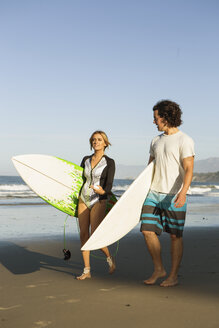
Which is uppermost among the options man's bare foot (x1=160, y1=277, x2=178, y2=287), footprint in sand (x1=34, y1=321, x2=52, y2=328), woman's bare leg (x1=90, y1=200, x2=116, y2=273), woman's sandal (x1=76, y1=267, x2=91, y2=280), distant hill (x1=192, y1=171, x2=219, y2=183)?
woman's bare leg (x1=90, y1=200, x2=116, y2=273)

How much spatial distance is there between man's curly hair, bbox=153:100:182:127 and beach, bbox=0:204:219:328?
1.52 m

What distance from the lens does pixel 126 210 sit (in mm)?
3854

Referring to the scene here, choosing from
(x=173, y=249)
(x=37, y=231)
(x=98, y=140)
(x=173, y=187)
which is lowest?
(x=37, y=231)

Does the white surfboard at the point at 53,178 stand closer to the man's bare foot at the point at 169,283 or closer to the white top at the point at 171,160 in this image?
the white top at the point at 171,160

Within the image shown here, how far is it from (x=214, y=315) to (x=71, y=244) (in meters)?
3.59

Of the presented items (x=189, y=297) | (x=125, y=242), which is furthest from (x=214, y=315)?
(x=125, y=242)

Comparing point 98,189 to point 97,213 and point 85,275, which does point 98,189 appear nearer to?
point 97,213

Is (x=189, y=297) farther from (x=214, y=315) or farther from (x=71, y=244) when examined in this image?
(x=71, y=244)

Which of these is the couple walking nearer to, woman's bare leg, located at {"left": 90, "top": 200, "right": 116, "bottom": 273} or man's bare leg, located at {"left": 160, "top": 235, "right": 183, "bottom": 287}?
man's bare leg, located at {"left": 160, "top": 235, "right": 183, "bottom": 287}

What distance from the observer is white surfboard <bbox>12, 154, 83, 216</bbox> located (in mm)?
4336

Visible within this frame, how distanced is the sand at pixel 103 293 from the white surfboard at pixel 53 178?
76 centimetres

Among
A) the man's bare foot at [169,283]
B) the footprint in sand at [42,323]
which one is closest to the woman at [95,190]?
the man's bare foot at [169,283]

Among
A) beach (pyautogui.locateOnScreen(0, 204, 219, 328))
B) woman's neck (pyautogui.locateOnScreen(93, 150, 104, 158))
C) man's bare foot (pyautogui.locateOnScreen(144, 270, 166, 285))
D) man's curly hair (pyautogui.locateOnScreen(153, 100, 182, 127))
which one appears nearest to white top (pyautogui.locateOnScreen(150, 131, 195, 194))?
man's curly hair (pyautogui.locateOnScreen(153, 100, 182, 127))

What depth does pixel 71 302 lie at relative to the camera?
121 inches
